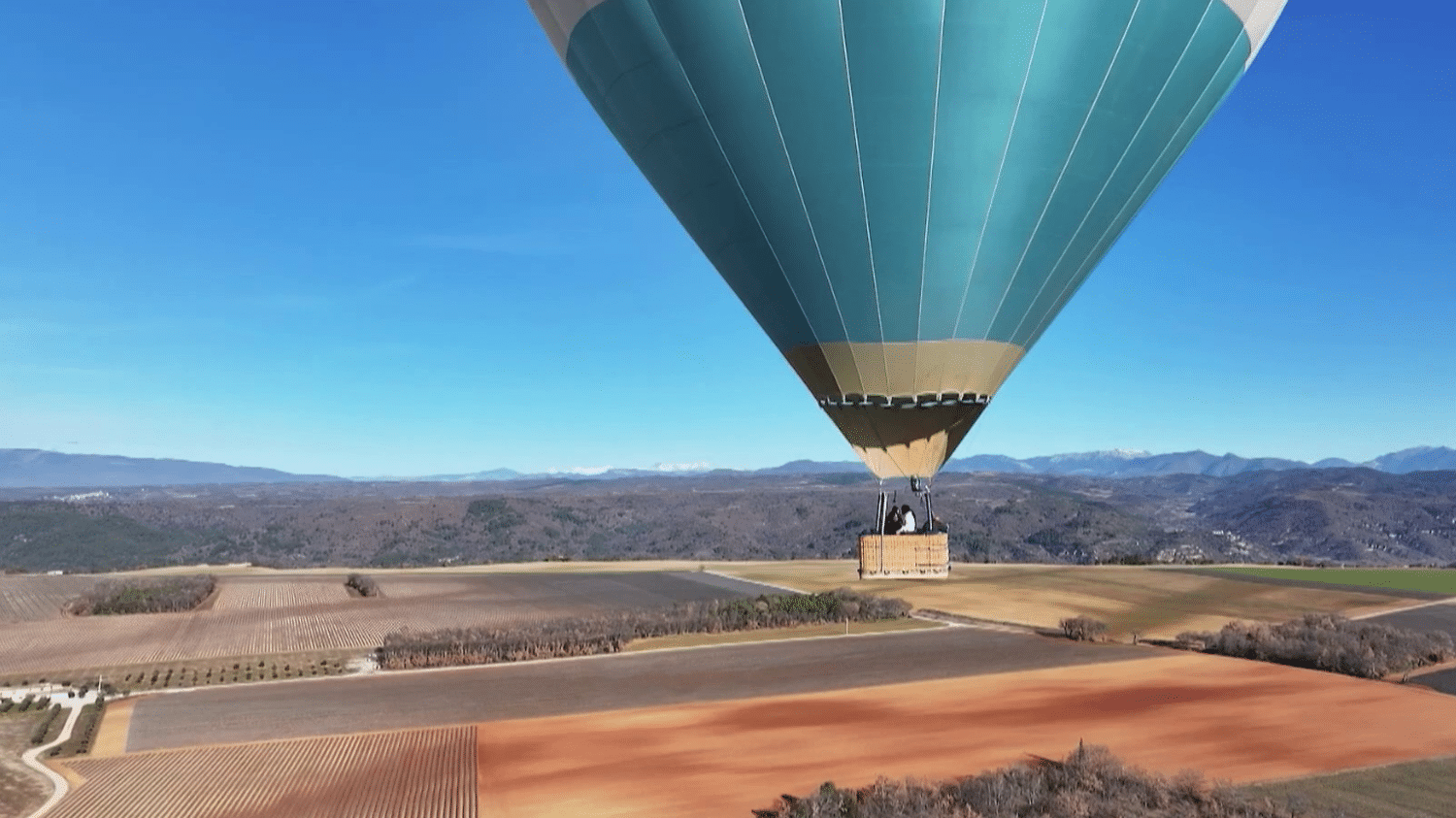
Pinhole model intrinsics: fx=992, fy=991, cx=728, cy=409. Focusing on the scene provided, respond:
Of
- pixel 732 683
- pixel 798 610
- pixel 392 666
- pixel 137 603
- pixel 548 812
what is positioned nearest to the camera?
pixel 548 812

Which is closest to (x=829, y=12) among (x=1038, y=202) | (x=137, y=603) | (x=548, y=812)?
(x=1038, y=202)

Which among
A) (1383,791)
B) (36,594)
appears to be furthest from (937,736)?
(36,594)

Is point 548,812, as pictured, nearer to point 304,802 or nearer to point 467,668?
point 304,802

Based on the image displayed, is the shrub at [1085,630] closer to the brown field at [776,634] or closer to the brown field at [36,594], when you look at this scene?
the brown field at [776,634]

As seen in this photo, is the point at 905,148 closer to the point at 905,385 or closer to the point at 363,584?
the point at 905,385

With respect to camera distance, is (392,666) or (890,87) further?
(392,666)

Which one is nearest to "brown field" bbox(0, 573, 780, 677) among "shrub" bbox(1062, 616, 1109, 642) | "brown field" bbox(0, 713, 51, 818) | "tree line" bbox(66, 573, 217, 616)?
"tree line" bbox(66, 573, 217, 616)
